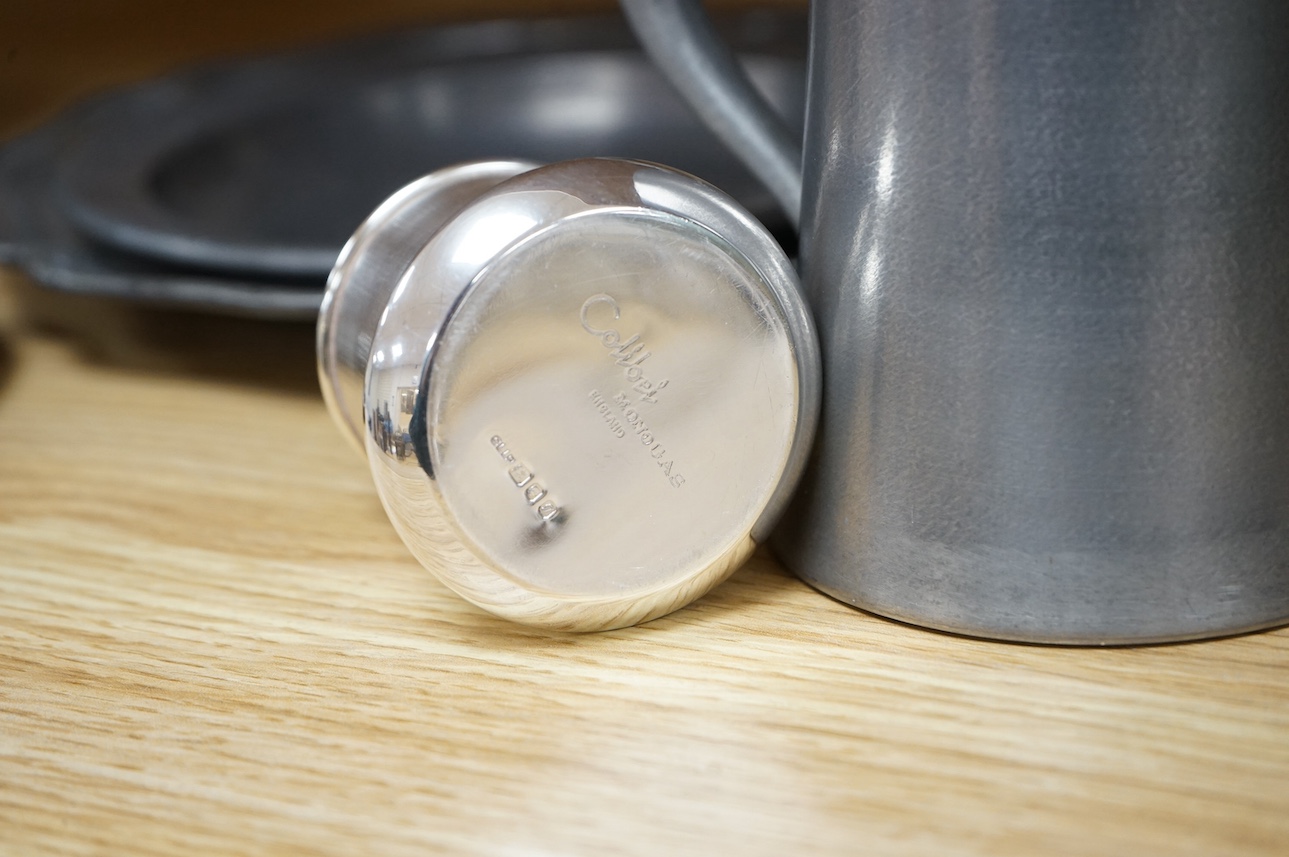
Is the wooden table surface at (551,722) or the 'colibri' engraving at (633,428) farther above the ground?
the 'colibri' engraving at (633,428)

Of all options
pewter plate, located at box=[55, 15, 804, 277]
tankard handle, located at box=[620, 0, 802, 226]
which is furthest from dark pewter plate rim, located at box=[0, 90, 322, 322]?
tankard handle, located at box=[620, 0, 802, 226]

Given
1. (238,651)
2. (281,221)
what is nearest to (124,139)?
(281,221)

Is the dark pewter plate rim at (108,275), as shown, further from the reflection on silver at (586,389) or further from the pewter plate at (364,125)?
the reflection on silver at (586,389)

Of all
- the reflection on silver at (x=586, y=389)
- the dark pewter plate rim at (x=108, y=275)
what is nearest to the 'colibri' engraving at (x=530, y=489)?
the reflection on silver at (x=586, y=389)

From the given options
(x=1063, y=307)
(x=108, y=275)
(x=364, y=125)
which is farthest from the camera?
(x=364, y=125)

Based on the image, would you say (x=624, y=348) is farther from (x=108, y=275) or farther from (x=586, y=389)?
(x=108, y=275)

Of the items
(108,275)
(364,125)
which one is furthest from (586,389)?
(364,125)

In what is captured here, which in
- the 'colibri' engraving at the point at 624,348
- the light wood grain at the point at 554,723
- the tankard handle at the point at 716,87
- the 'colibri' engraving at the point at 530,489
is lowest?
the light wood grain at the point at 554,723

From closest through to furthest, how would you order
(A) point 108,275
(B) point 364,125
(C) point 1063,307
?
(C) point 1063,307
(A) point 108,275
(B) point 364,125
